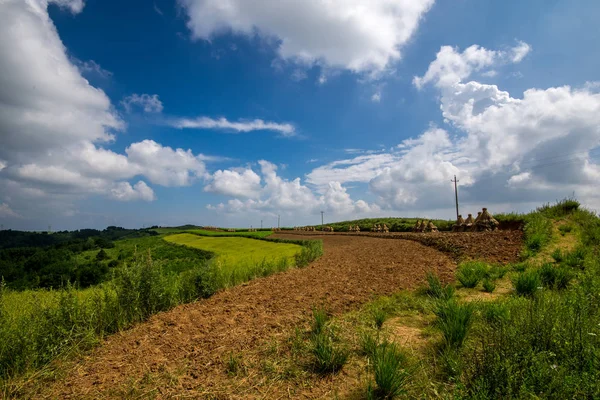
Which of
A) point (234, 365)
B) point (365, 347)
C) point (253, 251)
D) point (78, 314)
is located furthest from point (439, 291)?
point (253, 251)

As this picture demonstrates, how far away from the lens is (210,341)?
16.2 feet

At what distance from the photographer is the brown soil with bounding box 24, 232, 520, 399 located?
3662 millimetres

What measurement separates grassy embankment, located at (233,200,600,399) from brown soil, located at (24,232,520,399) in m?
0.46

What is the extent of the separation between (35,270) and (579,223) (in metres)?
70.3

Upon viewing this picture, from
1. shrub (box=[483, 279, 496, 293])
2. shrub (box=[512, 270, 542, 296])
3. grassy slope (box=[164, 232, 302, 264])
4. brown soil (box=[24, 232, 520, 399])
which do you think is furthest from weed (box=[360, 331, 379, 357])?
grassy slope (box=[164, 232, 302, 264])

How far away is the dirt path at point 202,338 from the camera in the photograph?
377cm

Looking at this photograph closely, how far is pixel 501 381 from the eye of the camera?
8.90 ft

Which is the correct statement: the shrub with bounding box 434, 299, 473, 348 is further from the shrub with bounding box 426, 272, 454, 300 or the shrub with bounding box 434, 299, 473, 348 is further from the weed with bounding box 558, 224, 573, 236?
the weed with bounding box 558, 224, 573, 236

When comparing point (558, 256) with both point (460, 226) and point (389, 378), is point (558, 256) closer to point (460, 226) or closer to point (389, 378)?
point (389, 378)

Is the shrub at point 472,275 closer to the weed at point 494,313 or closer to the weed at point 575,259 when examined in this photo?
the weed at point 575,259

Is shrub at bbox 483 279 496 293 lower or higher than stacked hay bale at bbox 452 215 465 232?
lower

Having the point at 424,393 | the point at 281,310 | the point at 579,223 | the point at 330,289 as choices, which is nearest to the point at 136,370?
the point at 281,310

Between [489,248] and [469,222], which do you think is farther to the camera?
[469,222]

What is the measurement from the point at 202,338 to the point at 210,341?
23 cm
